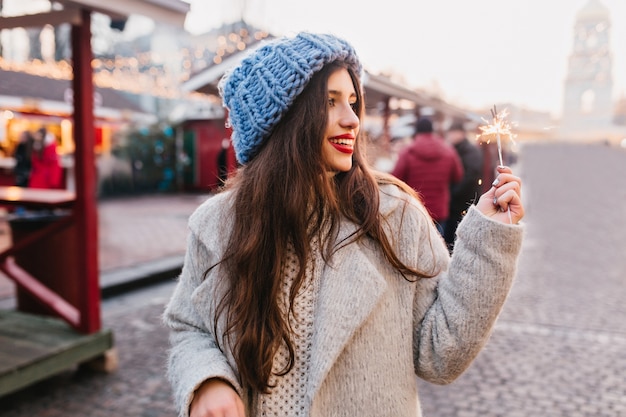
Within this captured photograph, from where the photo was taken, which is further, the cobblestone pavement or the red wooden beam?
the red wooden beam

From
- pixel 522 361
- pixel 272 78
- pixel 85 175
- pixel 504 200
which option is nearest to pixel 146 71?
pixel 85 175

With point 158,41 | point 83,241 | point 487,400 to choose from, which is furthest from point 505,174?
point 158,41

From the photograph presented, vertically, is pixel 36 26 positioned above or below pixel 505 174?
above

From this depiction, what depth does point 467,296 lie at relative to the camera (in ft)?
4.20

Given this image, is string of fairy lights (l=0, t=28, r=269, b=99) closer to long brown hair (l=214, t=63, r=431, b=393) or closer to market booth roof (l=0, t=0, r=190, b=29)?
market booth roof (l=0, t=0, r=190, b=29)

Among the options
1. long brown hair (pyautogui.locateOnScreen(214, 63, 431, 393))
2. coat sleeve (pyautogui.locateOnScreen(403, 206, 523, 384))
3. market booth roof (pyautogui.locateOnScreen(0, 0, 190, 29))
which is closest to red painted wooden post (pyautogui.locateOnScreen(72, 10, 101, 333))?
market booth roof (pyautogui.locateOnScreen(0, 0, 190, 29))

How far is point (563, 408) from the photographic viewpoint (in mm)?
3766

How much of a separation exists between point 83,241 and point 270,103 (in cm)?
329

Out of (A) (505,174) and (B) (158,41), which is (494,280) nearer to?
(A) (505,174)

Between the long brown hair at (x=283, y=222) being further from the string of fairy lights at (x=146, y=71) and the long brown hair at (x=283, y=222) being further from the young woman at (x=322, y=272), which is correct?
the string of fairy lights at (x=146, y=71)

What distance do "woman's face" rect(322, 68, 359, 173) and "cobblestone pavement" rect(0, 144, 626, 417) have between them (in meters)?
2.85

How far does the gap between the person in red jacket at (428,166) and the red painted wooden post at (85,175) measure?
343 centimetres

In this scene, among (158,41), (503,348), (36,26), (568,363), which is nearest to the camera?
(36,26)

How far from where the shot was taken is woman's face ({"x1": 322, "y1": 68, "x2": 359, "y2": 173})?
1.43m
